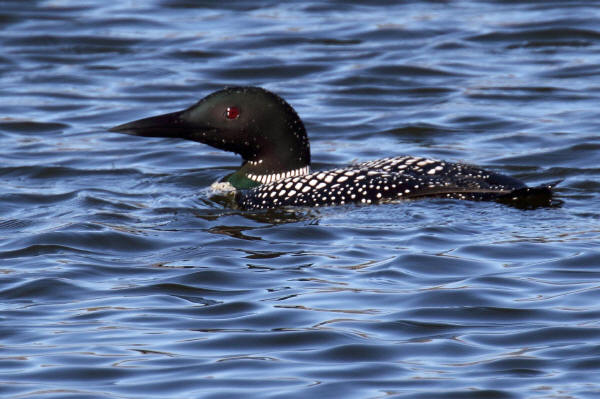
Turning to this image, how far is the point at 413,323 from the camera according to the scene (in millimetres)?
5117

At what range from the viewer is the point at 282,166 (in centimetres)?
779

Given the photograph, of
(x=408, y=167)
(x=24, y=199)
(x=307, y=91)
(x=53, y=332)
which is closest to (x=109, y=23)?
(x=307, y=91)

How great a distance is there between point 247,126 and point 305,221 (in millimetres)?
983

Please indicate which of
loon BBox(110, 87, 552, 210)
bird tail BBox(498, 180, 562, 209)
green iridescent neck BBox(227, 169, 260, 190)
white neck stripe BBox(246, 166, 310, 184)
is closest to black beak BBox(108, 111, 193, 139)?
loon BBox(110, 87, 552, 210)

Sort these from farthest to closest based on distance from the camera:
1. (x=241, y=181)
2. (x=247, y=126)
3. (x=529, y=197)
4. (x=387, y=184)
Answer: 1. (x=241, y=181)
2. (x=247, y=126)
3. (x=387, y=184)
4. (x=529, y=197)

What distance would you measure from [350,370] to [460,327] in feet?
2.11

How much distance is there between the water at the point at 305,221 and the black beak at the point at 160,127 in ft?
1.26

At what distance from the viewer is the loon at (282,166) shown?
7086 mm

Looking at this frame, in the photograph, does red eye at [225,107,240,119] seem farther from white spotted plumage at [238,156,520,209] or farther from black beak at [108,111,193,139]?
white spotted plumage at [238,156,520,209]

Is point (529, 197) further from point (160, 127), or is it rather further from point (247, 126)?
point (160, 127)

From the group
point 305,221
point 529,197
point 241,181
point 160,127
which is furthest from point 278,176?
point 529,197

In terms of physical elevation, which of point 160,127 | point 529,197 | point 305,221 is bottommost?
point 305,221

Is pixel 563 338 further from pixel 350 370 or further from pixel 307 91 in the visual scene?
pixel 307 91

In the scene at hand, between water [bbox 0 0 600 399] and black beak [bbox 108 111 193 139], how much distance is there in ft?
1.26
